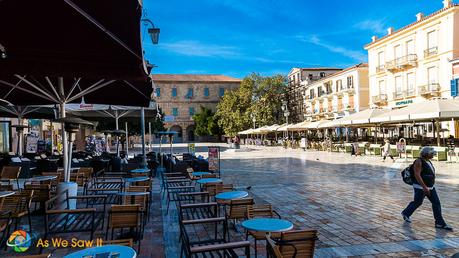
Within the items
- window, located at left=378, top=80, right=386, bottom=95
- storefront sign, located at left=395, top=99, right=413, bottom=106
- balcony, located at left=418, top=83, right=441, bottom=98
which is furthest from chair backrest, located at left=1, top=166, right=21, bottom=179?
window, located at left=378, top=80, right=386, bottom=95

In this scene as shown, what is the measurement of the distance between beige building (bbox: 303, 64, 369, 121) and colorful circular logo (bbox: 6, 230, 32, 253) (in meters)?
42.0

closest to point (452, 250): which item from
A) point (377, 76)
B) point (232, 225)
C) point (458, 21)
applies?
point (232, 225)

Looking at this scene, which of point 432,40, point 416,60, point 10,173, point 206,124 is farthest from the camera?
point 206,124

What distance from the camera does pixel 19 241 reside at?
491cm

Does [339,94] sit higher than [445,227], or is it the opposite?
[339,94]

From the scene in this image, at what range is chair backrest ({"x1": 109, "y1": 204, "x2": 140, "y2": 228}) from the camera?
4.29m

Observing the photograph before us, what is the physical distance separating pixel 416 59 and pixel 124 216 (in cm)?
3405

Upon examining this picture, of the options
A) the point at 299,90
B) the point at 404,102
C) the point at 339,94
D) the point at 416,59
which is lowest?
the point at 404,102

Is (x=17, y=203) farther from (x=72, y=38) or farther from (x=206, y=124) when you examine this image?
(x=206, y=124)

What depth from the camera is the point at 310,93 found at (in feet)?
179

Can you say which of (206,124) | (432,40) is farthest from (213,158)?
(206,124)

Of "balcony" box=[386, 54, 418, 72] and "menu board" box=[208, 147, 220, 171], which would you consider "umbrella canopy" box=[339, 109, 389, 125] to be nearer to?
"menu board" box=[208, 147, 220, 171]

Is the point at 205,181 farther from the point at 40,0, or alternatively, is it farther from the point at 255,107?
the point at 255,107

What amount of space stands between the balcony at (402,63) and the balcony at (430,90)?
9.19 ft
